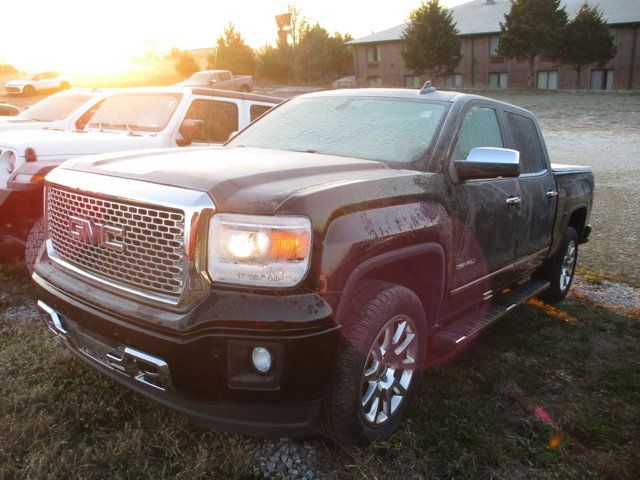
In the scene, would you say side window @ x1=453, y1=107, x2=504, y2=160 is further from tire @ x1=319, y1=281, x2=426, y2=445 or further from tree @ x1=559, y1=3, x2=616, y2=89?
tree @ x1=559, y1=3, x2=616, y2=89

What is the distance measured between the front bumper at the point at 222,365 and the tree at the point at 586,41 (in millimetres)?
44177

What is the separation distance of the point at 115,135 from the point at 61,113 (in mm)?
3082

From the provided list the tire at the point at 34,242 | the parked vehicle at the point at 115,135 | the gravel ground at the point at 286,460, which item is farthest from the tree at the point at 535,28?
the gravel ground at the point at 286,460

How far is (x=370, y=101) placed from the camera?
13.4ft

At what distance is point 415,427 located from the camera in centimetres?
327

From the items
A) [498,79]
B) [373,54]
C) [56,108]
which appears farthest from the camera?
[373,54]

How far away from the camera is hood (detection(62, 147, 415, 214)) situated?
2514 millimetres

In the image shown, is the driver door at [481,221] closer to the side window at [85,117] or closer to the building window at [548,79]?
the side window at [85,117]

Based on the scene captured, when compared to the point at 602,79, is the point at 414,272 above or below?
below

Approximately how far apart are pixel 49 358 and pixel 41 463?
1163 mm

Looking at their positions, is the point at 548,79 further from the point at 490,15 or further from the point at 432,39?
the point at 432,39

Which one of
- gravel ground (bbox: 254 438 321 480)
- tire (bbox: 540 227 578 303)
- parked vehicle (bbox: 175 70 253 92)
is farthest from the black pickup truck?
parked vehicle (bbox: 175 70 253 92)

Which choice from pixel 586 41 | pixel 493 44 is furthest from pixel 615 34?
pixel 493 44

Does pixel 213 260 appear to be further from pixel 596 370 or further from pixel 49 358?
pixel 596 370
